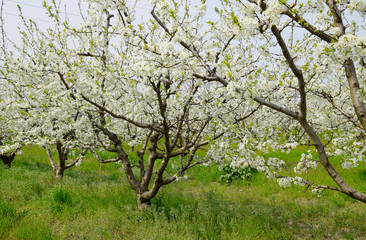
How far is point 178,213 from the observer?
5312mm

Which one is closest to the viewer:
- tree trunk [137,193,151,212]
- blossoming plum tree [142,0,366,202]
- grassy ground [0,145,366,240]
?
blossoming plum tree [142,0,366,202]

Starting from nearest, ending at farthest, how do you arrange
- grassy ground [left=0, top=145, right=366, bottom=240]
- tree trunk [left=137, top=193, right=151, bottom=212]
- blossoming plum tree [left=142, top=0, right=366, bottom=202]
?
blossoming plum tree [left=142, top=0, right=366, bottom=202] < grassy ground [left=0, top=145, right=366, bottom=240] < tree trunk [left=137, top=193, right=151, bottom=212]

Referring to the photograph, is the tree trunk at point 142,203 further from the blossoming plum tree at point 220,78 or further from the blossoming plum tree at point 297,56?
the blossoming plum tree at point 297,56

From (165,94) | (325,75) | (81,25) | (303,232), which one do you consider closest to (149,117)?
(165,94)

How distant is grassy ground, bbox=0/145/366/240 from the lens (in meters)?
4.48

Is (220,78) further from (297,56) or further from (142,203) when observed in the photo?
(142,203)

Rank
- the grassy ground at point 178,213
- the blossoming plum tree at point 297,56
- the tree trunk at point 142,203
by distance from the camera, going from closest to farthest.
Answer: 1. the blossoming plum tree at point 297,56
2. the grassy ground at point 178,213
3. the tree trunk at point 142,203

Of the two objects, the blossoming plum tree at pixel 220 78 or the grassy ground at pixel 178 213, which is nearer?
the blossoming plum tree at pixel 220 78

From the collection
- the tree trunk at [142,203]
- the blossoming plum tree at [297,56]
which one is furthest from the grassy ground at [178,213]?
the blossoming plum tree at [297,56]

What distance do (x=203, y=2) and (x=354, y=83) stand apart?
8.84ft

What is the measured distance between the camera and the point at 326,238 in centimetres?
→ 473

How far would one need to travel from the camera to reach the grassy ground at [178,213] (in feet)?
14.7

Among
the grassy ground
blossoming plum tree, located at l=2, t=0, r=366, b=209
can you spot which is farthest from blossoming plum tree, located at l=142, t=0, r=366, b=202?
the grassy ground

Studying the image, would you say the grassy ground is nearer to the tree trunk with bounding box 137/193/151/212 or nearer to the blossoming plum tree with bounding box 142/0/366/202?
the tree trunk with bounding box 137/193/151/212
